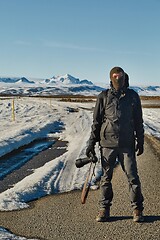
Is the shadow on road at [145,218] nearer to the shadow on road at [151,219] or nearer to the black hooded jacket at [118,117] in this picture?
the shadow on road at [151,219]

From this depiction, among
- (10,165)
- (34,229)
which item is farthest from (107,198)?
(10,165)

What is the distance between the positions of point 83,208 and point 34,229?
1.10 metres

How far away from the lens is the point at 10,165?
1026 centimetres

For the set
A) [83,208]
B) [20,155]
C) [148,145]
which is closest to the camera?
[83,208]

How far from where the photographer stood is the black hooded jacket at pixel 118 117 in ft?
17.5

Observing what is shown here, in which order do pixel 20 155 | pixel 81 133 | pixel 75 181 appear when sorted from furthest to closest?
1. pixel 81 133
2. pixel 20 155
3. pixel 75 181

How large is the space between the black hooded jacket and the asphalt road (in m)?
1.04

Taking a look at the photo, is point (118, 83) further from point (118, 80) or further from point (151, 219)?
point (151, 219)

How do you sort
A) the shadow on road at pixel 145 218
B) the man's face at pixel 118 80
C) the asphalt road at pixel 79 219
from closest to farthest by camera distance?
the asphalt road at pixel 79 219 < the man's face at pixel 118 80 < the shadow on road at pixel 145 218

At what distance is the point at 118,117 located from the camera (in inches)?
209

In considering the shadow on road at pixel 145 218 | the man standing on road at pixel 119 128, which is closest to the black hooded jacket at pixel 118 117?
the man standing on road at pixel 119 128

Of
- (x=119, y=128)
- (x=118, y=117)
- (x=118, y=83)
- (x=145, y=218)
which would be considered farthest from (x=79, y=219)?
(x=118, y=83)

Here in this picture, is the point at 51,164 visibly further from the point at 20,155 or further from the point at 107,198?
the point at 107,198

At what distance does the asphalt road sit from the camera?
494 centimetres
